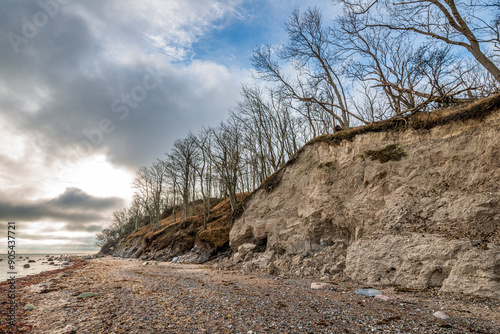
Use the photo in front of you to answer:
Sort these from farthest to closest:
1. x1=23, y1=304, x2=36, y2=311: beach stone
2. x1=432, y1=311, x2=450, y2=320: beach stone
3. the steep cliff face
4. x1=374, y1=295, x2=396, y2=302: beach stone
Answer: the steep cliff face → x1=23, y1=304, x2=36, y2=311: beach stone → x1=374, y1=295, x2=396, y2=302: beach stone → x1=432, y1=311, x2=450, y2=320: beach stone

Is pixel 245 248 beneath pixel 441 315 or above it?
above

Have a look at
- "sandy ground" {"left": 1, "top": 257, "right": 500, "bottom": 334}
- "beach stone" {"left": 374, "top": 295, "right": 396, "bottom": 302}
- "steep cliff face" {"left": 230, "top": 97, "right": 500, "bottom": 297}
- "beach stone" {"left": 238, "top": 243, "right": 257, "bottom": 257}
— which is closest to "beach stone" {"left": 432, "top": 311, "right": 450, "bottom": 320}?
"sandy ground" {"left": 1, "top": 257, "right": 500, "bottom": 334}

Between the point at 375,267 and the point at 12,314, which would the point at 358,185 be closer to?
the point at 375,267

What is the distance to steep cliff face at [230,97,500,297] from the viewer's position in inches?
276

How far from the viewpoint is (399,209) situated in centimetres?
923

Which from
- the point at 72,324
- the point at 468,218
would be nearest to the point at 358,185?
the point at 468,218

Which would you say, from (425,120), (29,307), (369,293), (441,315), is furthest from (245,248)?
(425,120)

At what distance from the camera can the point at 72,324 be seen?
5.01 m

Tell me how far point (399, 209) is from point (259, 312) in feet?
23.4

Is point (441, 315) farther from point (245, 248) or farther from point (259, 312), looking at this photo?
point (245, 248)

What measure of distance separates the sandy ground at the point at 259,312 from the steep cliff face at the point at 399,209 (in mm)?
1147

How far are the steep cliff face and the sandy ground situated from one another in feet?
3.76

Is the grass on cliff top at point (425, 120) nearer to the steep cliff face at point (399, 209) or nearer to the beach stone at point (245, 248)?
the steep cliff face at point (399, 209)

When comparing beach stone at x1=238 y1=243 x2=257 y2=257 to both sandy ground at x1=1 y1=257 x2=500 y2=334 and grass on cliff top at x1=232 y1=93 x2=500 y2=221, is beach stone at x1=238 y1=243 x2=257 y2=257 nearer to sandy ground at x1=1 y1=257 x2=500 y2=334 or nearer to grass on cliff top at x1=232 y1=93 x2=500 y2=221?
grass on cliff top at x1=232 y1=93 x2=500 y2=221
